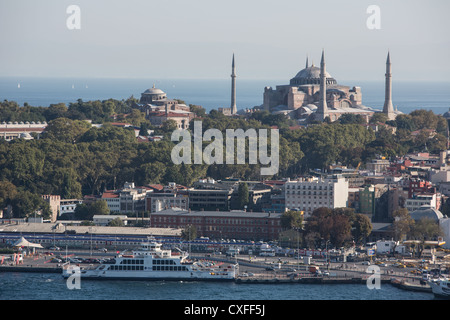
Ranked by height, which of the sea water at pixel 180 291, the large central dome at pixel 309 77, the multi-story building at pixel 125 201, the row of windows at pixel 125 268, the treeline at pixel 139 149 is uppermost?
the large central dome at pixel 309 77

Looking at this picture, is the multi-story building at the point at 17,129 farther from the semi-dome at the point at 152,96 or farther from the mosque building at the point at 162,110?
the semi-dome at the point at 152,96

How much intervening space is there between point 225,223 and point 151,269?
7.54m

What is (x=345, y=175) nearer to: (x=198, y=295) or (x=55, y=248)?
(x=55, y=248)

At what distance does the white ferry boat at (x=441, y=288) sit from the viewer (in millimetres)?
34969

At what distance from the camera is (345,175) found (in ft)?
174

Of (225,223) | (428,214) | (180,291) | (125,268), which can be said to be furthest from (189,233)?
(428,214)

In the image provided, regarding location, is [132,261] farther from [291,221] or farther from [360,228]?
[360,228]

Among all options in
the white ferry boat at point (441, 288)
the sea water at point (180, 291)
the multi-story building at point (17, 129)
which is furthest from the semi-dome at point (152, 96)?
the white ferry boat at point (441, 288)

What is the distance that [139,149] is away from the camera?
2370 inches

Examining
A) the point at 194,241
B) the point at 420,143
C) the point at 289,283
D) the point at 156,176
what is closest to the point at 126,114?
the point at 420,143

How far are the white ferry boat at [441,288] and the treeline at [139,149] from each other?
756 inches

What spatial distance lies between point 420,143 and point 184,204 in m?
23.3

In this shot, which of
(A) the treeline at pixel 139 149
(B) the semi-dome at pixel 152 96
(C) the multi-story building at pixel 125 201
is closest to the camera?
(C) the multi-story building at pixel 125 201

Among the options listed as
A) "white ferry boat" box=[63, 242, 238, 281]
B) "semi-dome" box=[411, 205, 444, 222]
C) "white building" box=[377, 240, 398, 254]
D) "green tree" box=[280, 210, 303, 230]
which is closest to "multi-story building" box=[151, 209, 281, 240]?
"green tree" box=[280, 210, 303, 230]
